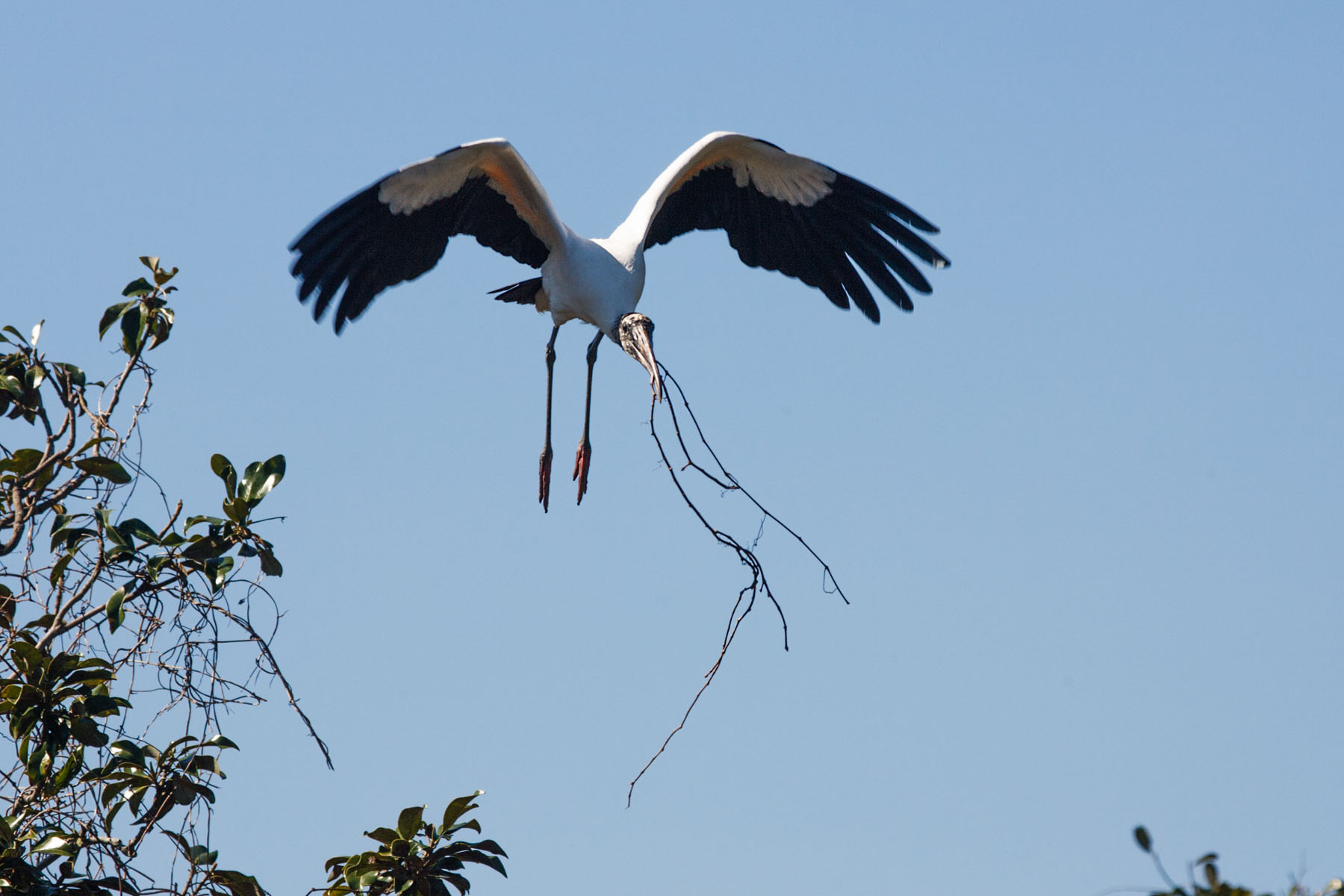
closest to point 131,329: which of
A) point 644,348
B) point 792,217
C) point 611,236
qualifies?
point 644,348

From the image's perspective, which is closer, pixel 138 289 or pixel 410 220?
pixel 138 289

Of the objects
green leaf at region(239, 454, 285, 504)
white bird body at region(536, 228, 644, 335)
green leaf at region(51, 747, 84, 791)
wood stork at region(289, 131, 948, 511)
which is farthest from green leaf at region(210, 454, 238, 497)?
white bird body at region(536, 228, 644, 335)

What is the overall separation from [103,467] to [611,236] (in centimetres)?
427

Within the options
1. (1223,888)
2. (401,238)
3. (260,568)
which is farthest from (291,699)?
(401,238)

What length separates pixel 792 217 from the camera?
339 inches

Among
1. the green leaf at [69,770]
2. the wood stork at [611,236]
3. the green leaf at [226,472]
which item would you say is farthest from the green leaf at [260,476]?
the wood stork at [611,236]

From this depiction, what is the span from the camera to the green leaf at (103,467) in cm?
445

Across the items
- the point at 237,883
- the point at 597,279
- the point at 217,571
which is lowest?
the point at 237,883

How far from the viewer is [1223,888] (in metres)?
2.23

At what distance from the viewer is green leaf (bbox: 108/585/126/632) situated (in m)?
4.21

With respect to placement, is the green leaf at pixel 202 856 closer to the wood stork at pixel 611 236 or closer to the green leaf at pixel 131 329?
the green leaf at pixel 131 329

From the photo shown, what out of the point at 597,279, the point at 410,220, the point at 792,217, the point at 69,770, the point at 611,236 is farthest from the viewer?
the point at 792,217

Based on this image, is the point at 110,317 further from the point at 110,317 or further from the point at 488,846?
the point at 488,846

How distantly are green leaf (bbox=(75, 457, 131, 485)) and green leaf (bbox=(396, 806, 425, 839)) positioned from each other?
1.26 metres
